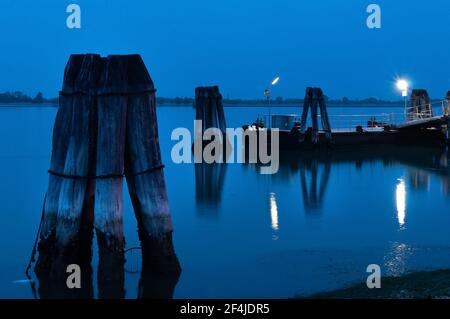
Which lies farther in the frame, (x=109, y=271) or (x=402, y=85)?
(x=402, y=85)

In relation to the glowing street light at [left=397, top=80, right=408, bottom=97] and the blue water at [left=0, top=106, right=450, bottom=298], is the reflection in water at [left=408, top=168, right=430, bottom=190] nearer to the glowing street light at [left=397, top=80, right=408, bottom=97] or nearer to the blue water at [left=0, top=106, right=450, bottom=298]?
the blue water at [left=0, top=106, right=450, bottom=298]

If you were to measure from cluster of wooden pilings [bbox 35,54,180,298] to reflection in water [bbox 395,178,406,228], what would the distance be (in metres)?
9.57

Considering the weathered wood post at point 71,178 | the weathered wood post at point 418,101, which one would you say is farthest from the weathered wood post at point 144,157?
the weathered wood post at point 418,101

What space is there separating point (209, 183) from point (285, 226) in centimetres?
1139

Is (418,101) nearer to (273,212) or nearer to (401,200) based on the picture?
(401,200)

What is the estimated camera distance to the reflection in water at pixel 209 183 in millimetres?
23722

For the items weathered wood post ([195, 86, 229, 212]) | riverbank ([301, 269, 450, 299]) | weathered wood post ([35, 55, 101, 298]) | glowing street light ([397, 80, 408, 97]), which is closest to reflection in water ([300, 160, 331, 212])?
weathered wood post ([195, 86, 229, 212])

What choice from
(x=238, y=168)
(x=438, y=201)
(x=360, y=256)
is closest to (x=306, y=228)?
(x=360, y=256)

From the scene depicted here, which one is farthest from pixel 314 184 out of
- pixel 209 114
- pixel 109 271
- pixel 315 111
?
pixel 109 271

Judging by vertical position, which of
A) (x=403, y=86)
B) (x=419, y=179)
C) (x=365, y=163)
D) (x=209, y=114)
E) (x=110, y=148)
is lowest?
(x=419, y=179)

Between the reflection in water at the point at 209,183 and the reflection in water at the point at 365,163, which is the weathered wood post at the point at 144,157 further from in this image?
the reflection in water at the point at 209,183

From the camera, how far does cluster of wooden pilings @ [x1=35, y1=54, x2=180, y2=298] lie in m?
10.0

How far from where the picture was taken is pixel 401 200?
885 inches

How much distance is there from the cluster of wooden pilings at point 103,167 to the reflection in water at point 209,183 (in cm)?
1044
